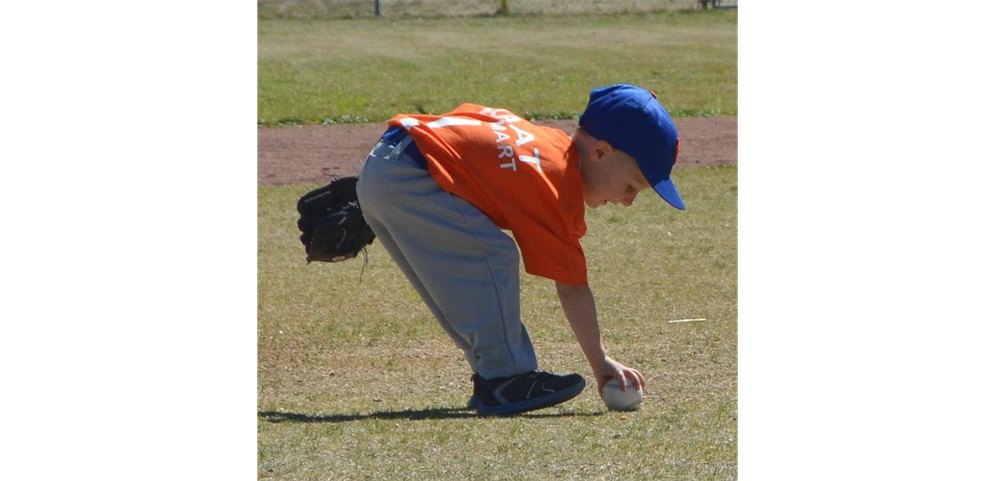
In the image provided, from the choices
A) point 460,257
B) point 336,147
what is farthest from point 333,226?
point 336,147

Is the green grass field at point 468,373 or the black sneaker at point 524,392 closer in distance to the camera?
the green grass field at point 468,373

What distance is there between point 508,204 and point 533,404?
0.59m

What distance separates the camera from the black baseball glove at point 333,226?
4004mm

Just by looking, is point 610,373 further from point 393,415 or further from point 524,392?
point 393,415

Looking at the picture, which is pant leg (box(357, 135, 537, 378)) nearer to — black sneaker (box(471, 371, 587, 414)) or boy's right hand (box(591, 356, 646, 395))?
black sneaker (box(471, 371, 587, 414))

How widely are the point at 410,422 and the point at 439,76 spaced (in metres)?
12.4

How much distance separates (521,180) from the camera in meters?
3.47

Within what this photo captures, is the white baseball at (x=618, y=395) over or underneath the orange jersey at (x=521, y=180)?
underneath

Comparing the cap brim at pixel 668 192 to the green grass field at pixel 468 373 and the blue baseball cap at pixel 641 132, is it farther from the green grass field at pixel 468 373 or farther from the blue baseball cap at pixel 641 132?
the green grass field at pixel 468 373

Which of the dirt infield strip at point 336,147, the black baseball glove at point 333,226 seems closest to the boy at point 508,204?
the black baseball glove at point 333,226

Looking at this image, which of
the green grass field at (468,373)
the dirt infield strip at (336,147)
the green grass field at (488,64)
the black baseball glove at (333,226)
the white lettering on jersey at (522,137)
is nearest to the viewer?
the green grass field at (468,373)

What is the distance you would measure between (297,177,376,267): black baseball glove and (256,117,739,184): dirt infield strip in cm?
505
